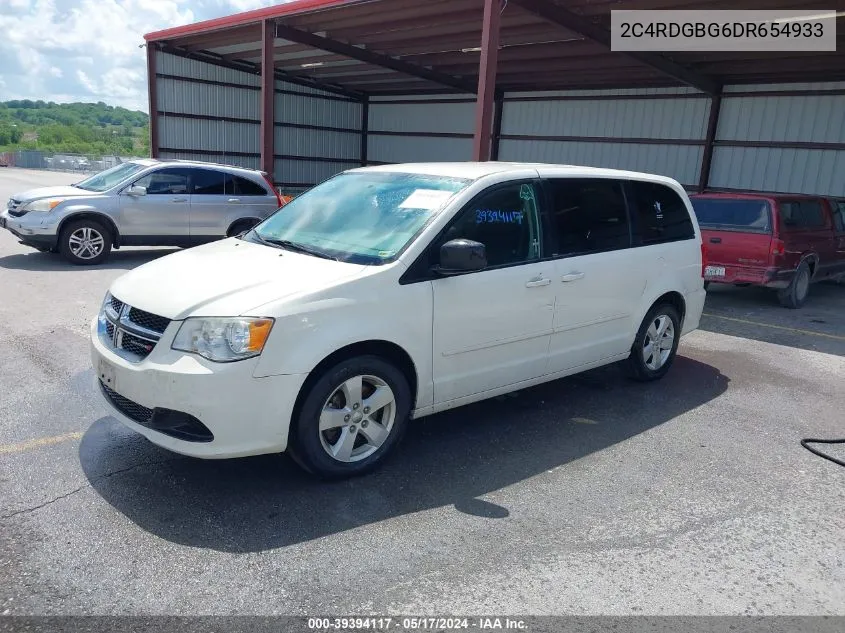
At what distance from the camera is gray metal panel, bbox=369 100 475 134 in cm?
2172

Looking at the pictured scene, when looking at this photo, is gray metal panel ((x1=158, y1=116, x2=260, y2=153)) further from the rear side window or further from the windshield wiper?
the windshield wiper

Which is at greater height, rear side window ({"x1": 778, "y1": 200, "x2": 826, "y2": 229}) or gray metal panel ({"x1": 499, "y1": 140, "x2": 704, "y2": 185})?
gray metal panel ({"x1": 499, "y1": 140, "x2": 704, "y2": 185})

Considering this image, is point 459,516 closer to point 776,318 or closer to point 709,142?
point 776,318

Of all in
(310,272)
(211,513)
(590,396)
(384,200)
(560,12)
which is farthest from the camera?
(560,12)

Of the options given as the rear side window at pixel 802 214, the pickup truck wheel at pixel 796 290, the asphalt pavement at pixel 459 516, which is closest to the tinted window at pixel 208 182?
the asphalt pavement at pixel 459 516

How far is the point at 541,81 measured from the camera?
1880 cm

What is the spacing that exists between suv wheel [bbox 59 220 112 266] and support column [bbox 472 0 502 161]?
19.8 ft

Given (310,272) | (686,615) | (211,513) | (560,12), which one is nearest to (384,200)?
(310,272)

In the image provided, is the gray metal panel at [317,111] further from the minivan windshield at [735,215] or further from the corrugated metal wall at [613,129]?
the minivan windshield at [735,215]

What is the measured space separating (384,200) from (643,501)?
2448 mm

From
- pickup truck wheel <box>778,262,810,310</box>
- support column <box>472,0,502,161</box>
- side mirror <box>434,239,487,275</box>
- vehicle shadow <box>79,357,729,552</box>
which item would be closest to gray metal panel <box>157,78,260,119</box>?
support column <box>472,0,502,161</box>

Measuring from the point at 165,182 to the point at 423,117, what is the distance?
13340 mm

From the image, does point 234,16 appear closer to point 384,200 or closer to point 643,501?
point 384,200

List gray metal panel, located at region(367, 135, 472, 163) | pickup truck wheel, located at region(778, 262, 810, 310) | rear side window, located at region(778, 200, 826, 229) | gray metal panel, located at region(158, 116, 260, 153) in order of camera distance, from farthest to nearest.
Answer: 1. gray metal panel, located at region(367, 135, 472, 163)
2. gray metal panel, located at region(158, 116, 260, 153)
3. pickup truck wheel, located at region(778, 262, 810, 310)
4. rear side window, located at region(778, 200, 826, 229)
